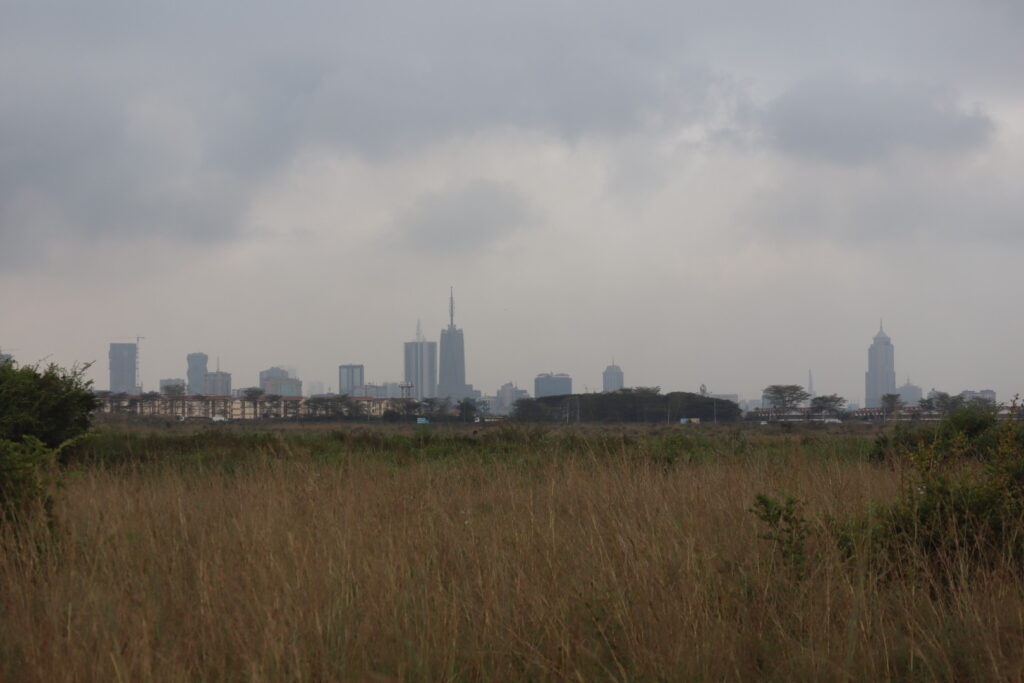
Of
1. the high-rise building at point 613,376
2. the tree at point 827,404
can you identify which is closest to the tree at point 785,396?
the tree at point 827,404

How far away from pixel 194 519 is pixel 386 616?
321 cm

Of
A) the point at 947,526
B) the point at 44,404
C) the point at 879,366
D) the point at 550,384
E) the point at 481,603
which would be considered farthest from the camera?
the point at 550,384

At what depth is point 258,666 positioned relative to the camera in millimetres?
3154

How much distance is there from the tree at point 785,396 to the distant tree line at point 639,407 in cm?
2008

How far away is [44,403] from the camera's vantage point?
1391 centimetres

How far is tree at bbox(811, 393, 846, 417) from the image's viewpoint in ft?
292

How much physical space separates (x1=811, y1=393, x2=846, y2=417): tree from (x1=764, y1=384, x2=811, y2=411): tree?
13.3ft

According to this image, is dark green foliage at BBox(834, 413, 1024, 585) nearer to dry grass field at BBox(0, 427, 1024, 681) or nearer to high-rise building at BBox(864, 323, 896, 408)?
dry grass field at BBox(0, 427, 1024, 681)

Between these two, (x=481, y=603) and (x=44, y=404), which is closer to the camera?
(x=481, y=603)

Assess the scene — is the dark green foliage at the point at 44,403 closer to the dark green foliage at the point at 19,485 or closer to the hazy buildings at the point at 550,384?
the dark green foliage at the point at 19,485

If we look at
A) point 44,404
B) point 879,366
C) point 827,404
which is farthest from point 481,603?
point 879,366

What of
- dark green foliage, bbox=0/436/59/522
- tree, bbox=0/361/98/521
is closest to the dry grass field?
dark green foliage, bbox=0/436/59/522

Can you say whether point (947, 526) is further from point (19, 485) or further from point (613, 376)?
point (613, 376)

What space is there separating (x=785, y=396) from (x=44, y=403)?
97457mm
